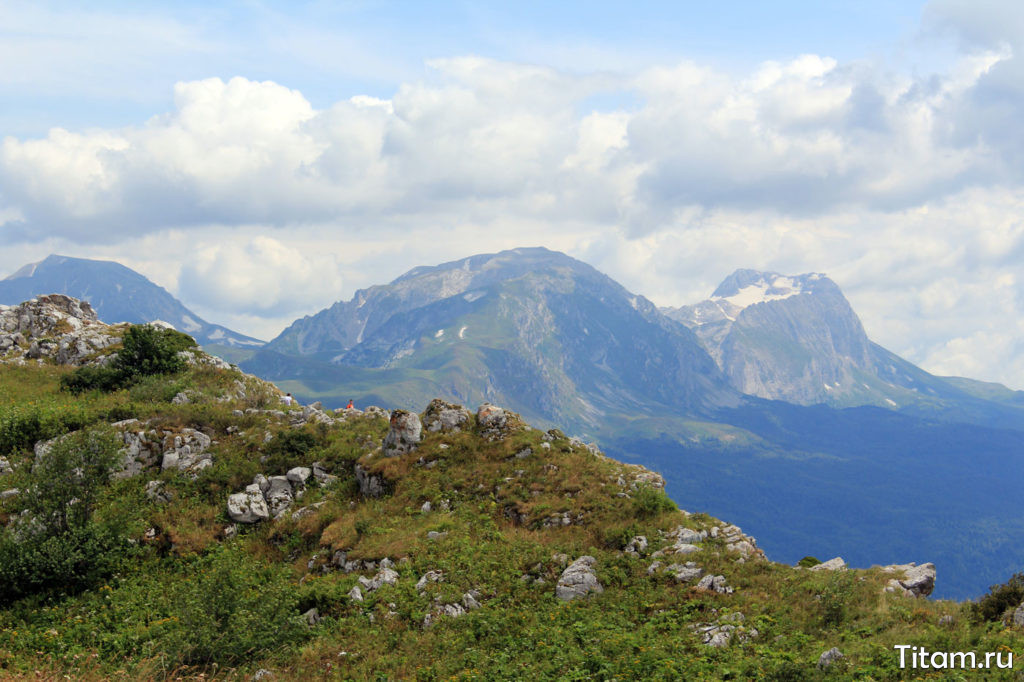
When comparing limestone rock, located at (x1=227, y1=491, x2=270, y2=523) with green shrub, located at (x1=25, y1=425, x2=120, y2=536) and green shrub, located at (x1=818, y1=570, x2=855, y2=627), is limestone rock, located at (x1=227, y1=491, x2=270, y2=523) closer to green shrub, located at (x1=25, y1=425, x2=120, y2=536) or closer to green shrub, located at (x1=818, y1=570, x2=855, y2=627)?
green shrub, located at (x1=25, y1=425, x2=120, y2=536)

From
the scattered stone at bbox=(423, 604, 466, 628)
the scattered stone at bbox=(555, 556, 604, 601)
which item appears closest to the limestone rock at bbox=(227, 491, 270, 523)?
the scattered stone at bbox=(423, 604, 466, 628)

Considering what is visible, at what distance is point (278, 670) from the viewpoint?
18781mm

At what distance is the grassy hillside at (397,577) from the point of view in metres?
18.6

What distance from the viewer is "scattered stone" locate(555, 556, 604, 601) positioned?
23328 mm

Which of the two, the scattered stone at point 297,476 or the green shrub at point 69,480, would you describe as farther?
the scattered stone at point 297,476

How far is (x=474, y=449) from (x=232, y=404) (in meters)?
18.8

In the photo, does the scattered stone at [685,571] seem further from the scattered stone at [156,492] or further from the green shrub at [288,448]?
the scattered stone at [156,492]

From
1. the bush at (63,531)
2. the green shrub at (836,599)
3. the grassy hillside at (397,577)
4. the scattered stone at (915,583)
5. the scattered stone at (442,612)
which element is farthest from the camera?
the bush at (63,531)

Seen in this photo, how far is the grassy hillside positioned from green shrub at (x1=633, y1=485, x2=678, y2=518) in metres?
0.12

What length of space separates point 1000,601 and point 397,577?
21.3 m

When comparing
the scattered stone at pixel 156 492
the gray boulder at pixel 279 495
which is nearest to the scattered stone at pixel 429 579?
the gray boulder at pixel 279 495

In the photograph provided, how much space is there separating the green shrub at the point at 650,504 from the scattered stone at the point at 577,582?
4704 mm

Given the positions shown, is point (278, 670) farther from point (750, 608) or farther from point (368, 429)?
point (368, 429)

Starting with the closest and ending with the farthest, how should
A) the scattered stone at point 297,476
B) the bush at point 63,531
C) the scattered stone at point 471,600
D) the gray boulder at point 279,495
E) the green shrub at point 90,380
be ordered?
the scattered stone at point 471,600 → the bush at point 63,531 → the gray boulder at point 279,495 → the scattered stone at point 297,476 → the green shrub at point 90,380
